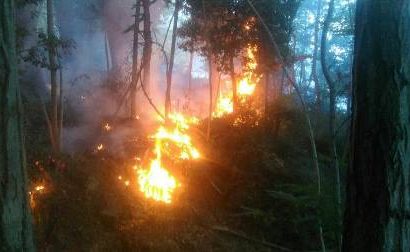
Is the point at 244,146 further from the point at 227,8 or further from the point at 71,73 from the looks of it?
the point at 71,73

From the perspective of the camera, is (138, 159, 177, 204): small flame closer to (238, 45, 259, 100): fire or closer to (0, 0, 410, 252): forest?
(0, 0, 410, 252): forest

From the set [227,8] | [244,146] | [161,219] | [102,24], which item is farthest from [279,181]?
[102,24]

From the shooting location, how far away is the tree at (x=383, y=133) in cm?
278

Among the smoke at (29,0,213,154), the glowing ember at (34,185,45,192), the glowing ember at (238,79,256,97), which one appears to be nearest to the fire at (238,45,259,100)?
A: the glowing ember at (238,79,256,97)

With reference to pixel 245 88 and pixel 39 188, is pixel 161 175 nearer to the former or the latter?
pixel 39 188

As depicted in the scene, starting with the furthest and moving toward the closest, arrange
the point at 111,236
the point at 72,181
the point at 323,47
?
1. the point at 72,181
2. the point at 111,236
3. the point at 323,47

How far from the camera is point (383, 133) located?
9.23 feet

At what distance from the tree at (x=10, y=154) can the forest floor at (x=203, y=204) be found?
11.8 feet

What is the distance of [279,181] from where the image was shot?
1252cm

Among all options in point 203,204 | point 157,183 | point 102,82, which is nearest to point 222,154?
point 203,204

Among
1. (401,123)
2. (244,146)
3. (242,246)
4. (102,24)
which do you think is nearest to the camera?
(401,123)

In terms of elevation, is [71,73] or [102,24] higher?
[102,24]

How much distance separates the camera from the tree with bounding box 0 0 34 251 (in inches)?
124

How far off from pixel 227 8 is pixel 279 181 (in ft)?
23.3
